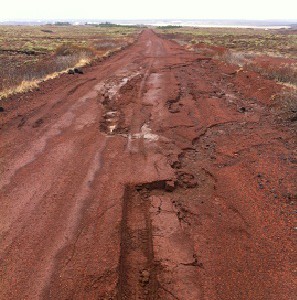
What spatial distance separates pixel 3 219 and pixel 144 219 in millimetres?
2073

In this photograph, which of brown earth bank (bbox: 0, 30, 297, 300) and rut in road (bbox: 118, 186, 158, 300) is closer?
rut in road (bbox: 118, 186, 158, 300)

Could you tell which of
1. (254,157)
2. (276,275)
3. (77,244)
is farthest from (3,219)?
(254,157)

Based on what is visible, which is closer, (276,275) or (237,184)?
(276,275)

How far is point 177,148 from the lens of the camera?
7.11 metres

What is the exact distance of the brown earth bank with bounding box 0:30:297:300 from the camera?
11.9 feet

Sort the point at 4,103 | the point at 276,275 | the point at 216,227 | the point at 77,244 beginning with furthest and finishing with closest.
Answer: the point at 4,103
the point at 216,227
the point at 77,244
the point at 276,275

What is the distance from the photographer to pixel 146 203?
16.6ft

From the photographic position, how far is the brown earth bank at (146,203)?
3621 mm

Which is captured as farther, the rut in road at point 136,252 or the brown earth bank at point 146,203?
the brown earth bank at point 146,203

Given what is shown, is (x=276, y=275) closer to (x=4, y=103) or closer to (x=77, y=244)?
(x=77, y=244)

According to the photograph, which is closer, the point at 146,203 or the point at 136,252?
the point at 136,252

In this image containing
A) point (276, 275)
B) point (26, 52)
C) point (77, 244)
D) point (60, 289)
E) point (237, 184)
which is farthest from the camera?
point (26, 52)

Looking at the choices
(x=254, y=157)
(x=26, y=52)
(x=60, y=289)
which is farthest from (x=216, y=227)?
(x=26, y=52)

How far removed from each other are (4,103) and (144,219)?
8.17 meters
